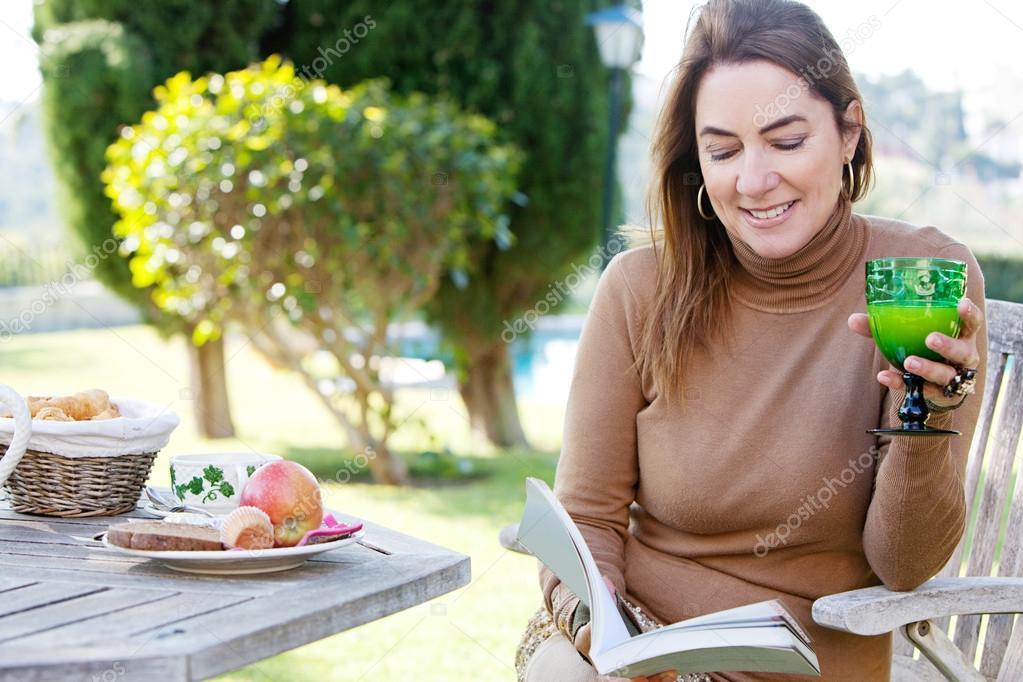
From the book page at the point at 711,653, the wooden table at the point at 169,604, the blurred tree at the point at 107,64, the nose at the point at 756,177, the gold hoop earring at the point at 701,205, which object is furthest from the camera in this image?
the blurred tree at the point at 107,64

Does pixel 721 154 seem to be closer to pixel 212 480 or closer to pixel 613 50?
pixel 212 480

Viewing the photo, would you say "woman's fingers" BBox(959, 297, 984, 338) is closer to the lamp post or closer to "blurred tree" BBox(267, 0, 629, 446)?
the lamp post

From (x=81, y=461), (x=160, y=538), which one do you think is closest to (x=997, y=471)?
(x=160, y=538)

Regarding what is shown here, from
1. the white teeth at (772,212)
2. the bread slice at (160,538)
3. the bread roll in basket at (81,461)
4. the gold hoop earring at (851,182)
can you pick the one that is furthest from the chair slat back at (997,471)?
the bread roll in basket at (81,461)

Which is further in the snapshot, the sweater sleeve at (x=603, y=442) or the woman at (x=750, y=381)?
the sweater sleeve at (x=603, y=442)

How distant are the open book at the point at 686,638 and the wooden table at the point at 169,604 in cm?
15

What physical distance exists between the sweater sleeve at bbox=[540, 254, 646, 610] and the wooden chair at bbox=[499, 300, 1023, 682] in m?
0.13

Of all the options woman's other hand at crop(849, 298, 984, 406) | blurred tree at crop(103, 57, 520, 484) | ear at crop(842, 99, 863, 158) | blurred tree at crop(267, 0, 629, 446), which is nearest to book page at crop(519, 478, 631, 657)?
woman's other hand at crop(849, 298, 984, 406)

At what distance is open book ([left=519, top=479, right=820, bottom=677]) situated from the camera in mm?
1305

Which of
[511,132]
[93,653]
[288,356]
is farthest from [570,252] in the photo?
[93,653]

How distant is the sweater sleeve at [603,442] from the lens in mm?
1906

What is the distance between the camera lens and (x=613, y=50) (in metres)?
5.88

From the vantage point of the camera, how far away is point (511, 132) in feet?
20.6

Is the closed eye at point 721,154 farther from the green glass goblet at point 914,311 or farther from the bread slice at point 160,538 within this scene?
the bread slice at point 160,538
